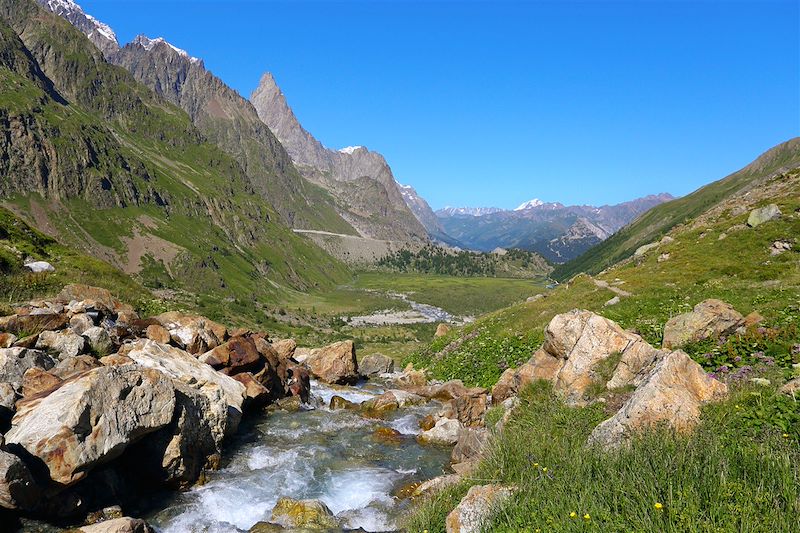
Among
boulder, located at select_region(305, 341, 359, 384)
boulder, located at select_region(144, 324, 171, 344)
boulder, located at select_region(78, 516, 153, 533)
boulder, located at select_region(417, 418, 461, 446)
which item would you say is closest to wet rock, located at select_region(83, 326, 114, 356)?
boulder, located at select_region(144, 324, 171, 344)

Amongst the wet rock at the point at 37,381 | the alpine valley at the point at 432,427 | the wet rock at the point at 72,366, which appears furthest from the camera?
the wet rock at the point at 72,366

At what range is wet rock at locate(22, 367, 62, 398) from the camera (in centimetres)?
1856

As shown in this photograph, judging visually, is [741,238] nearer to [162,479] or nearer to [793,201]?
[793,201]

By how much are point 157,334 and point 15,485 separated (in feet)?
62.6

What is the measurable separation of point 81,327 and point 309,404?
15.7 m

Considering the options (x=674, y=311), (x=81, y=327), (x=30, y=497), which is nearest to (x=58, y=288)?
(x=81, y=327)

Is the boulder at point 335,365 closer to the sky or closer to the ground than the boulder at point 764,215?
closer to the ground

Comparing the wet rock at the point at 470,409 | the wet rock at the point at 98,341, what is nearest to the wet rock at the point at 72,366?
the wet rock at the point at 98,341

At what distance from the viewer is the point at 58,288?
1809 inches

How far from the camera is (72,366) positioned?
866 inches

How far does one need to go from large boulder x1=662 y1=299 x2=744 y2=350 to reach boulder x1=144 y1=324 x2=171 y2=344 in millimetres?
30606

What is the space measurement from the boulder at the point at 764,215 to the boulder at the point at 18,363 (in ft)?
214

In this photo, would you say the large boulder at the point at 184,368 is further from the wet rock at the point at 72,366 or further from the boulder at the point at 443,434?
the boulder at the point at 443,434

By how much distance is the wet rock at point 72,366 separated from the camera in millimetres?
21086
